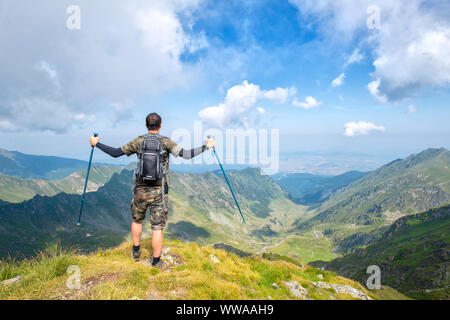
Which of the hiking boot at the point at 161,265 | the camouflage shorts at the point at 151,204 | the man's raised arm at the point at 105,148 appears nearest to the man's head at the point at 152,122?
the man's raised arm at the point at 105,148

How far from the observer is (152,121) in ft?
32.3

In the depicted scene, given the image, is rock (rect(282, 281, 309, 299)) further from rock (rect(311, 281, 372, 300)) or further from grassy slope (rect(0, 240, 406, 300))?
rock (rect(311, 281, 372, 300))

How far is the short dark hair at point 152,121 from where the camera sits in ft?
32.4

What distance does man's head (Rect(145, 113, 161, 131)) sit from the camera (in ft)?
32.4

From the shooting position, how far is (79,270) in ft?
27.9

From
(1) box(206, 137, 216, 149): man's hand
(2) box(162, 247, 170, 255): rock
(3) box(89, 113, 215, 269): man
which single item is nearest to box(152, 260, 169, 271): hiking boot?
(3) box(89, 113, 215, 269): man

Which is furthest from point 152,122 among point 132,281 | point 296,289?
point 296,289

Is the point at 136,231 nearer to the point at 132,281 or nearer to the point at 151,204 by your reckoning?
the point at 151,204

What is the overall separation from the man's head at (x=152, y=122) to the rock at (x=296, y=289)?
10.1m

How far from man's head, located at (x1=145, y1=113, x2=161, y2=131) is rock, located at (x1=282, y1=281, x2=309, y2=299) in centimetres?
1013

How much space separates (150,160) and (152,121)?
1.84 metres
